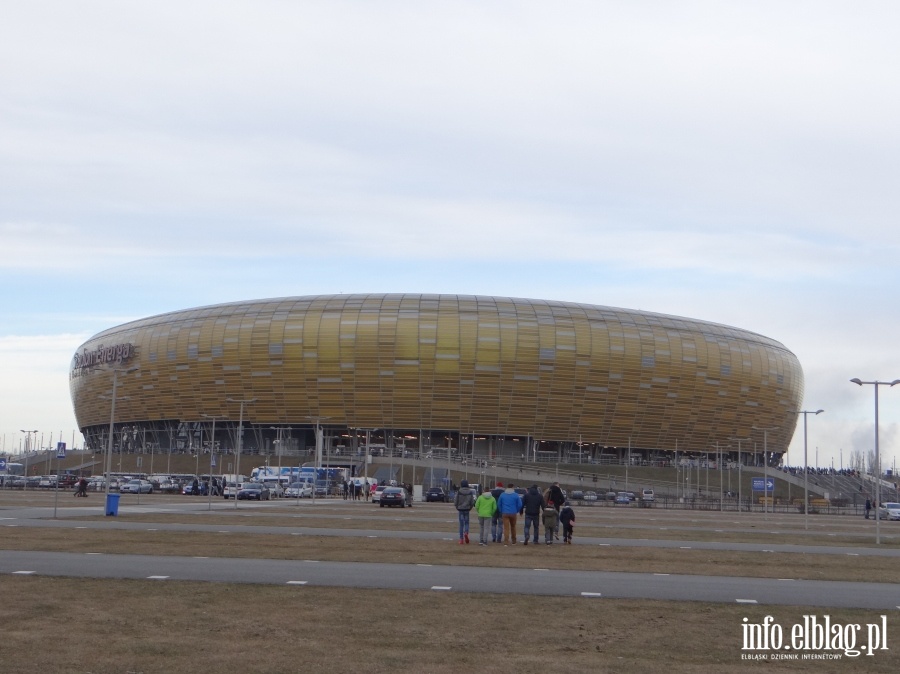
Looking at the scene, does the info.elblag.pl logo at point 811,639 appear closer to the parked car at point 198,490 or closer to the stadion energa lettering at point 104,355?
the parked car at point 198,490

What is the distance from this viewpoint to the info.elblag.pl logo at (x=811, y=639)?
40.9 feet

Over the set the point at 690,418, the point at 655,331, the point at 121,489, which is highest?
the point at 655,331

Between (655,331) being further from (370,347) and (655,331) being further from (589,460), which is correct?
(370,347)

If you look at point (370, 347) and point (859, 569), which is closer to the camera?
point (859, 569)

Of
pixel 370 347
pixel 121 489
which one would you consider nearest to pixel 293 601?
pixel 121 489

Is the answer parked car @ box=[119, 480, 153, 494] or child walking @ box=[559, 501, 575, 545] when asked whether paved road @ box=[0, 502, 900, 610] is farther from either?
parked car @ box=[119, 480, 153, 494]

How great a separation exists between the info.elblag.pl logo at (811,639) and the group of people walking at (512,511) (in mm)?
14926

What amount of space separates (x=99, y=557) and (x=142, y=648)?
11.5 metres

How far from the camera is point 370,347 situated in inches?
→ 4783

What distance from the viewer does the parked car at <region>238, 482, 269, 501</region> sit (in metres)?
72.7

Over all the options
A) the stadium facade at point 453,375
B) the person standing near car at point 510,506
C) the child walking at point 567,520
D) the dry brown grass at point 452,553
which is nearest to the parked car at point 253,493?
the dry brown grass at point 452,553

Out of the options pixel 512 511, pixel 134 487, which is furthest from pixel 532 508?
pixel 134 487

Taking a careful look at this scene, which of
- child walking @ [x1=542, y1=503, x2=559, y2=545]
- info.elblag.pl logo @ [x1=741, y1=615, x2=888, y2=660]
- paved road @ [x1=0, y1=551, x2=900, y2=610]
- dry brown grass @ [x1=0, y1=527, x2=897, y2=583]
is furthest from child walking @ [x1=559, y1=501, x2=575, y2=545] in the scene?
info.elblag.pl logo @ [x1=741, y1=615, x2=888, y2=660]

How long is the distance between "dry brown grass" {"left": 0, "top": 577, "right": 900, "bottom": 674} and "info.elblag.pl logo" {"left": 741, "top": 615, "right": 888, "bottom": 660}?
219mm
